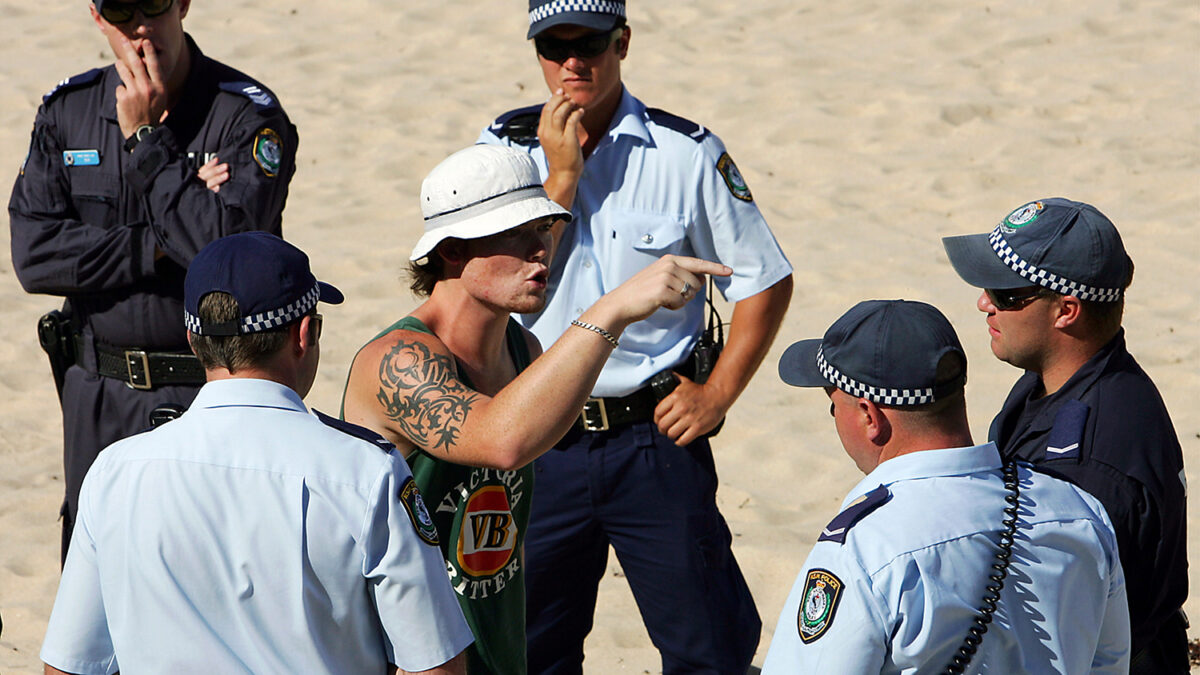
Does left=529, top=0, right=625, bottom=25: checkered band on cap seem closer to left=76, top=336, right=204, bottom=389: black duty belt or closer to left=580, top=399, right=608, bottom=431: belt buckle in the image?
left=580, top=399, right=608, bottom=431: belt buckle

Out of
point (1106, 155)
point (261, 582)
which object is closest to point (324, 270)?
point (1106, 155)

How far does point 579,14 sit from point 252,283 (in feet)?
6.37

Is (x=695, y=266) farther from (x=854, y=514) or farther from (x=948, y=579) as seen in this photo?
(x=948, y=579)

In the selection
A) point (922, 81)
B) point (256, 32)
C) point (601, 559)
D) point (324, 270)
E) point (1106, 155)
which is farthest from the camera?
point (256, 32)

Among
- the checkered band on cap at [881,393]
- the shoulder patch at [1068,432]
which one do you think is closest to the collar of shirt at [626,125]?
the shoulder patch at [1068,432]

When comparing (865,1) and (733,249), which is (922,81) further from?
(733,249)

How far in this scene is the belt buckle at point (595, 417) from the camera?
396 cm

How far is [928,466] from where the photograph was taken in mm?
2344

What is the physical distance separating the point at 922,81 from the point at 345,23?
480cm

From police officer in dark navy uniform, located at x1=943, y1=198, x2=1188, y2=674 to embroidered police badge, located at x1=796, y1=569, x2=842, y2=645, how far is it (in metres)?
0.80

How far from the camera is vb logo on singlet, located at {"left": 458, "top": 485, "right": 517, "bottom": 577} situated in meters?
3.07

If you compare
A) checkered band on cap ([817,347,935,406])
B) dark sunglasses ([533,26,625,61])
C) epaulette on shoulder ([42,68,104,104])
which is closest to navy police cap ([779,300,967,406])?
checkered band on cap ([817,347,935,406])

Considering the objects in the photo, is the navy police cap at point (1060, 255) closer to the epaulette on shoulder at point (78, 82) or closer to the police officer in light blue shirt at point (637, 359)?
the police officer in light blue shirt at point (637, 359)

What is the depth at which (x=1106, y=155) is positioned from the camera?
861cm
